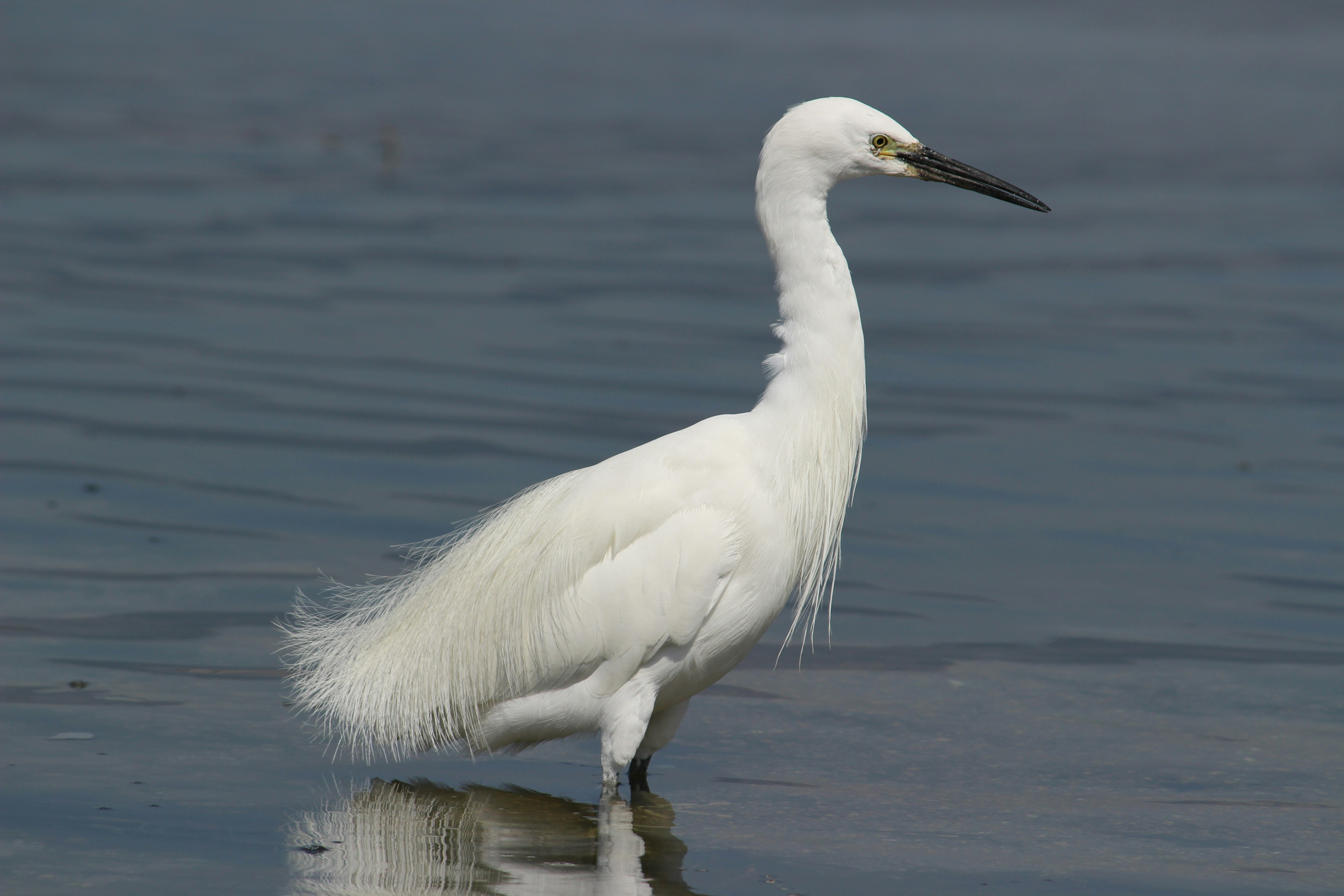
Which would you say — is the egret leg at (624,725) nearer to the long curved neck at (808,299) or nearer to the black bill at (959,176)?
the long curved neck at (808,299)

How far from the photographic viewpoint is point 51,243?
1331 cm

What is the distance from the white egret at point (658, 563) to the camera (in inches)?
201

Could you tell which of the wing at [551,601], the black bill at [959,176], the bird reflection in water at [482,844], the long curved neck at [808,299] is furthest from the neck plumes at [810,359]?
the bird reflection in water at [482,844]

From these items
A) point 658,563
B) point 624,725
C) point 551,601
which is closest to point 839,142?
point 658,563

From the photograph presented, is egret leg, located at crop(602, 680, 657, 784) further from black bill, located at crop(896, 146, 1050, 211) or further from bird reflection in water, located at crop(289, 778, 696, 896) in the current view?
black bill, located at crop(896, 146, 1050, 211)

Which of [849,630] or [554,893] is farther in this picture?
[849,630]

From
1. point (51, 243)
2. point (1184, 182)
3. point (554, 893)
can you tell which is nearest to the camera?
point (554, 893)

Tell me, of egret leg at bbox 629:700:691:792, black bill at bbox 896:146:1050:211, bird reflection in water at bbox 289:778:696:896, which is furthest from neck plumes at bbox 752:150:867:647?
bird reflection in water at bbox 289:778:696:896

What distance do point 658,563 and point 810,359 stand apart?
880 millimetres

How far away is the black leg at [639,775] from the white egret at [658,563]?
10mm

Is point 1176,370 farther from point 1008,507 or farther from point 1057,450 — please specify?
point 1008,507

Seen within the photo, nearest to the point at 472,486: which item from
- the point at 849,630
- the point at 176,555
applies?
the point at 176,555

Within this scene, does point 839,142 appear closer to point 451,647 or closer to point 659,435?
point 451,647

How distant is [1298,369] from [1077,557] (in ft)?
13.3
